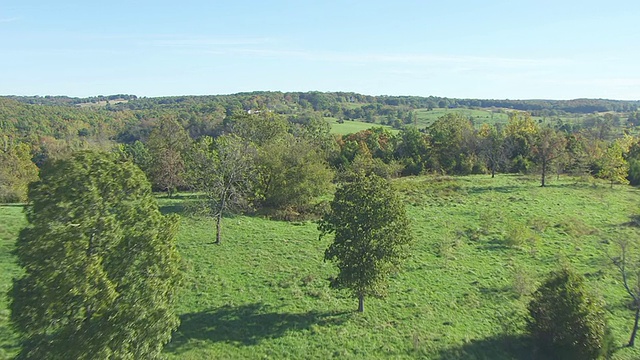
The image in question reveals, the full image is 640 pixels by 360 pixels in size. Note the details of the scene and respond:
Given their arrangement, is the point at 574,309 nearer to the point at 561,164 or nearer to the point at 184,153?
the point at 184,153

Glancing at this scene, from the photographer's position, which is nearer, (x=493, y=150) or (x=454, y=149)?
(x=493, y=150)

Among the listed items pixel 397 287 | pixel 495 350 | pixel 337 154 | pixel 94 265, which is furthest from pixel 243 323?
pixel 337 154

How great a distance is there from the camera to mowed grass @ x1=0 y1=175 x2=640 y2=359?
2050 centimetres

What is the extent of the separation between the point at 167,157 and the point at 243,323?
3301 centimetres

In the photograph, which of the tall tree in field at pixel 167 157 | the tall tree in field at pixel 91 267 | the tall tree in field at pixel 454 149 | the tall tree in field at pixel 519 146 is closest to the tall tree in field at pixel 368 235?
the tall tree in field at pixel 91 267

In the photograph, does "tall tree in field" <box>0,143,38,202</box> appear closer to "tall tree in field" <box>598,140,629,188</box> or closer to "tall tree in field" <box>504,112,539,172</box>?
"tall tree in field" <box>598,140,629,188</box>

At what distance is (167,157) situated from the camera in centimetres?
4881

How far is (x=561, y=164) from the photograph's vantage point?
2579 inches

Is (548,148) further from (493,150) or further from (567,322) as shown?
(567,322)

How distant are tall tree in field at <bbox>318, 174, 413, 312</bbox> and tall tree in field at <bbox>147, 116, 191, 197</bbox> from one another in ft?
94.3

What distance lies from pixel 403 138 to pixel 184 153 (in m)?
53.0

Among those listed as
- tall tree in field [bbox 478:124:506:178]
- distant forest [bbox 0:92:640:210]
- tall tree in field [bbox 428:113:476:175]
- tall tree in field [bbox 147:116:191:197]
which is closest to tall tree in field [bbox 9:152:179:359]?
distant forest [bbox 0:92:640:210]

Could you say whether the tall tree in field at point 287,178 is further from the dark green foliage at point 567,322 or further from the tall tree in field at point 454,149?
the tall tree in field at point 454,149

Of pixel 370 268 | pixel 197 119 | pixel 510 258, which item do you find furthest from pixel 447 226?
pixel 197 119
